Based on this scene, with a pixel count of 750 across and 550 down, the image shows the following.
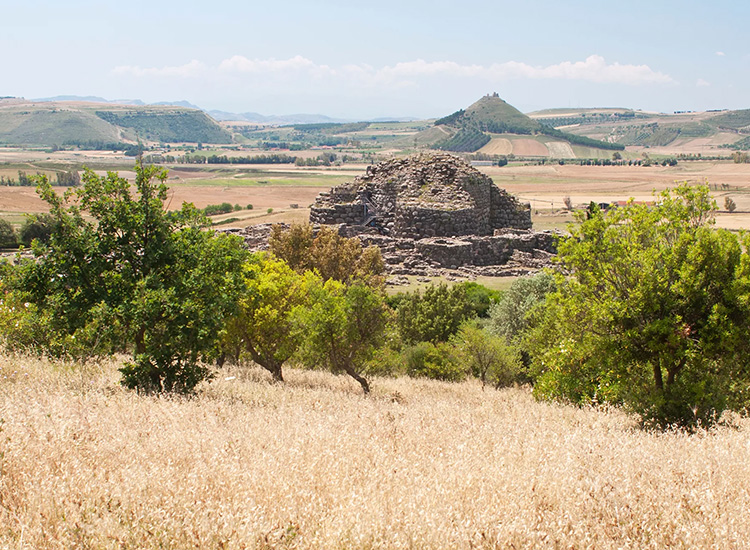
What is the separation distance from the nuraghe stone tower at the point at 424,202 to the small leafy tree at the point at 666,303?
32.5 metres

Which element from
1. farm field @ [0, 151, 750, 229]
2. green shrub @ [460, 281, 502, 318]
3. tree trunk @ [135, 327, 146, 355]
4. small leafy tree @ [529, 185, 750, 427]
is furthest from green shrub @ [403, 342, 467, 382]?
farm field @ [0, 151, 750, 229]

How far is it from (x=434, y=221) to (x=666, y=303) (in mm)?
34276

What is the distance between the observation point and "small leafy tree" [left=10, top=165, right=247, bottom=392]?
33.6 ft

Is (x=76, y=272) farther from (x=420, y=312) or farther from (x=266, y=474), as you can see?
Result: (x=420, y=312)

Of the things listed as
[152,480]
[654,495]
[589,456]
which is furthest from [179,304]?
[654,495]

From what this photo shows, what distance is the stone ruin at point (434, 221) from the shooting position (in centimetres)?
4041

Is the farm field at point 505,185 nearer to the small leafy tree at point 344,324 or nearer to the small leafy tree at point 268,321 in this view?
the small leafy tree at point 268,321

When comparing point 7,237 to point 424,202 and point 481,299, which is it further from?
point 481,299

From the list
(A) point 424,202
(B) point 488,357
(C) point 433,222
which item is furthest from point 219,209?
(B) point 488,357

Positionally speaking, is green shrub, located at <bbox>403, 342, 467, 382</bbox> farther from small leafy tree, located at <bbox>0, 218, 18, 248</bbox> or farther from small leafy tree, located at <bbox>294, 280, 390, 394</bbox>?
small leafy tree, located at <bbox>0, 218, 18, 248</bbox>

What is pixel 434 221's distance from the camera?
43.8 metres

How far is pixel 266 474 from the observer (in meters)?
5.28

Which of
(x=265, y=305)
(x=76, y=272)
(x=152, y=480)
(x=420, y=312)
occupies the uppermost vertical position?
(x=76, y=272)

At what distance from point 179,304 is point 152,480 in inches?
220
